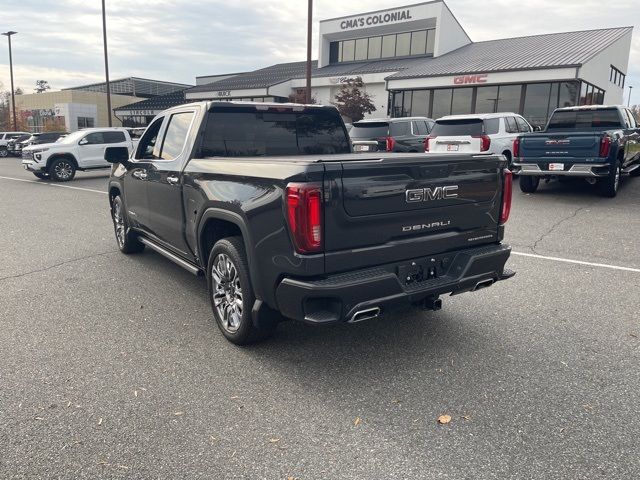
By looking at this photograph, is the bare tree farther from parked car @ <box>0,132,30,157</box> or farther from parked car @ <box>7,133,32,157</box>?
parked car @ <box>0,132,30,157</box>

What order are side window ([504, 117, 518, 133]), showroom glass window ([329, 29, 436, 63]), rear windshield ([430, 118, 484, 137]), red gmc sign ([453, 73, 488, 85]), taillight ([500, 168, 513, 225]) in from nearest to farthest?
taillight ([500, 168, 513, 225]), rear windshield ([430, 118, 484, 137]), side window ([504, 117, 518, 133]), red gmc sign ([453, 73, 488, 85]), showroom glass window ([329, 29, 436, 63])

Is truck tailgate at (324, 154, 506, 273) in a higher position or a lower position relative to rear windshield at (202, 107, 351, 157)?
lower

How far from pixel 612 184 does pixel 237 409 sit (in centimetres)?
1077

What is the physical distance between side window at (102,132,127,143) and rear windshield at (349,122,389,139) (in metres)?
8.55

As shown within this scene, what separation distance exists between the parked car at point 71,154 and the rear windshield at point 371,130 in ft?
26.4

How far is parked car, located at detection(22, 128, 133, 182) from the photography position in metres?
17.1

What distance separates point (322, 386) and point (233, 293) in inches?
42.2

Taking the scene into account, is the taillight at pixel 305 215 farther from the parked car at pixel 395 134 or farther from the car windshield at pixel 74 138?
the car windshield at pixel 74 138

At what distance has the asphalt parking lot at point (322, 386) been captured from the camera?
2660 millimetres

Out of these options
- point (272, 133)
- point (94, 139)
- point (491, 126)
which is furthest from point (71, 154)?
point (272, 133)

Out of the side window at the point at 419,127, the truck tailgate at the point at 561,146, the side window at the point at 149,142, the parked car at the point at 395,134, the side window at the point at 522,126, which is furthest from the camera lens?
the side window at the point at 419,127

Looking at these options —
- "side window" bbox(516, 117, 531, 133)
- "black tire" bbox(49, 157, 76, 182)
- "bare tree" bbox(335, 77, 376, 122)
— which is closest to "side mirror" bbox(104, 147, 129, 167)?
"side window" bbox(516, 117, 531, 133)

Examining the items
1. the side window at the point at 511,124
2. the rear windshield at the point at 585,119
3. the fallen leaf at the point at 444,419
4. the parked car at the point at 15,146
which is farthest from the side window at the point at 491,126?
the parked car at the point at 15,146

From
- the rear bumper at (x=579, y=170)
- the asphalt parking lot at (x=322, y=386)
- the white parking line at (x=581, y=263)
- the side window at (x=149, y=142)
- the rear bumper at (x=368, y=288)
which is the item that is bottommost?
the asphalt parking lot at (x=322, y=386)
